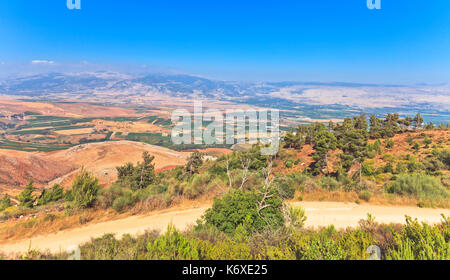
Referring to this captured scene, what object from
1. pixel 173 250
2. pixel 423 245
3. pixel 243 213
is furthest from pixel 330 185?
pixel 173 250

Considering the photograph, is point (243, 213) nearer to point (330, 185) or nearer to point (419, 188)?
point (330, 185)

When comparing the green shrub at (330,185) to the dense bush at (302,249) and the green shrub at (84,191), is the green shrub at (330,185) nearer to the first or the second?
the dense bush at (302,249)

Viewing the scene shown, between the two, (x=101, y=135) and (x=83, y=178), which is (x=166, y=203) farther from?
(x=101, y=135)

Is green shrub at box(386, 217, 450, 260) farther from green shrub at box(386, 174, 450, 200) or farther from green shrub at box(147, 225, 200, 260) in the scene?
green shrub at box(386, 174, 450, 200)

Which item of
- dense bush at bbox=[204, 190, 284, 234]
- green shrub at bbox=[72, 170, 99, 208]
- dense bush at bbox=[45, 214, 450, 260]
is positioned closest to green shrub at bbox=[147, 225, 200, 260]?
dense bush at bbox=[45, 214, 450, 260]
